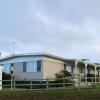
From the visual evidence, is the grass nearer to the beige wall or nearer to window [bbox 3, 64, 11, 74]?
the beige wall

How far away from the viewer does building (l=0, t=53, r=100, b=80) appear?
44562mm

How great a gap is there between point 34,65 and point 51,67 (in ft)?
7.33

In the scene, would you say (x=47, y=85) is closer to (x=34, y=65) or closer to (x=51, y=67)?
(x=34, y=65)

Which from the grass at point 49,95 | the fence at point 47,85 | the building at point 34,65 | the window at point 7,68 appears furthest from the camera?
the window at point 7,68

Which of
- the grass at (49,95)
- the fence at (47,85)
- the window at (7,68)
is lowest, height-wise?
the grass at (49,95)

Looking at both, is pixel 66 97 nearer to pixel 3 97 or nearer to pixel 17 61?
pixel 3 97

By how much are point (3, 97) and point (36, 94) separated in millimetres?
2350

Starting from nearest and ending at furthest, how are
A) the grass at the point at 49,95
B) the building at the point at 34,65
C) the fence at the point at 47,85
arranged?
the grass at the point at 49,95 → the fence at the point at 47,85 → the building at the point at 34,65

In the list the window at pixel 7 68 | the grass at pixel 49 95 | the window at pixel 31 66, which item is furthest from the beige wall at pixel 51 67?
the grass at pixel 49 95

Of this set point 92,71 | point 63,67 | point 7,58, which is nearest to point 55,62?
point 63,67

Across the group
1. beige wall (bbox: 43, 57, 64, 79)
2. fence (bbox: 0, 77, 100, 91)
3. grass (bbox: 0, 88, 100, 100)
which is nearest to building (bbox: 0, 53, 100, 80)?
beige wall (bbox: 43, 57, 64, 79)

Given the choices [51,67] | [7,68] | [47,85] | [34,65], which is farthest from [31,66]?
[47,85]

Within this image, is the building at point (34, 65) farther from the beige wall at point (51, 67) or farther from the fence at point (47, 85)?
the fence at point (47, 85)

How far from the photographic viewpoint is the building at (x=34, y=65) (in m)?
44.6
